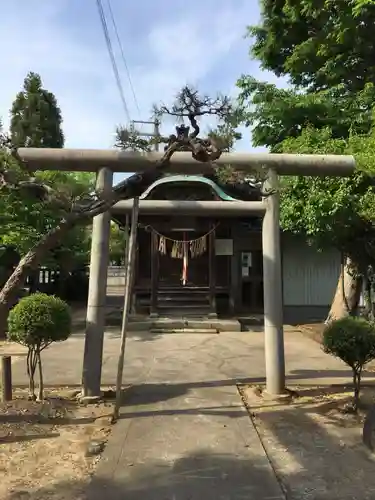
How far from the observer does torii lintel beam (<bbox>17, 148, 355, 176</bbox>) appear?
655 centimetres

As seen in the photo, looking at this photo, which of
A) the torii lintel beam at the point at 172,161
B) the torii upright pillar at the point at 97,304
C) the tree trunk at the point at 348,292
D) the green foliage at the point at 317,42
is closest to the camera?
the torii lintel beam at the point at 172,161

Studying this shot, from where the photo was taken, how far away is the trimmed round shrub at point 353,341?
5.91m

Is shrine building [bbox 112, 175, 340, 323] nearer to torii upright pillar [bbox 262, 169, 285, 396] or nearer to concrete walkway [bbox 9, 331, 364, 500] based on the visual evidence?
concrete walkway [bbox 9, 331, 364, 500]

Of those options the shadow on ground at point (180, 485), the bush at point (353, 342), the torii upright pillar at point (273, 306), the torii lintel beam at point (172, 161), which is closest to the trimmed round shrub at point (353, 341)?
the bush at point (353, 342)

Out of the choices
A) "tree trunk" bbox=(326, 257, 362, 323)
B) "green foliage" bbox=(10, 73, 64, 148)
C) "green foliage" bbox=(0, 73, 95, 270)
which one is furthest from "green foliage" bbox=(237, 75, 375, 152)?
"green foliage" bbox=(10, 73, 64, 148)

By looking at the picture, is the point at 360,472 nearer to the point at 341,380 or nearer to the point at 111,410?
the point at 111,410

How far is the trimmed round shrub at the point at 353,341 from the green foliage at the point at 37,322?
11.3 ft

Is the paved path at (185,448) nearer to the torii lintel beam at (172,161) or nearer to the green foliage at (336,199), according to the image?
the torii lintel beam at (172,161)

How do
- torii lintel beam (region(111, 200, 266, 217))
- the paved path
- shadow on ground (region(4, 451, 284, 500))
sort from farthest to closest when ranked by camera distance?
torii lintel beam (region(111, 200, 266, 217)), the paved path, shadow on ground (region(4, 451, 284, 500))

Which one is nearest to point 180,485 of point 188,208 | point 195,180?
point 188,208

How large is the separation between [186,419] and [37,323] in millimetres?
2188

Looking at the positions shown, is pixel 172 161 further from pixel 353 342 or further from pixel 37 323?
pixel 353 342

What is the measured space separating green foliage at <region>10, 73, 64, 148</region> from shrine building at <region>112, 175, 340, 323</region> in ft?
33.5

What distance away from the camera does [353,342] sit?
19.4ft
